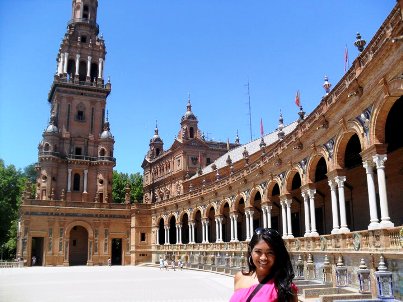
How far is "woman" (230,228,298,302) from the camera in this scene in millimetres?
3490

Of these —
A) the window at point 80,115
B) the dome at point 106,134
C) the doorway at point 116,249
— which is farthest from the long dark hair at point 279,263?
the window at point 80,115

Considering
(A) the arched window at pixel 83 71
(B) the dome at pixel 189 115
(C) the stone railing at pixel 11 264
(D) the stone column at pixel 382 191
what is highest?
(A) the arched window at pixel 83 71

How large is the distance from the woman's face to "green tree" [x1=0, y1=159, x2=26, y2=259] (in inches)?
2556

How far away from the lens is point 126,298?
65.3ft

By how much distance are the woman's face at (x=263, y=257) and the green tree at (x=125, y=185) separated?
79.3m

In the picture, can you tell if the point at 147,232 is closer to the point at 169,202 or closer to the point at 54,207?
the point at 169,202

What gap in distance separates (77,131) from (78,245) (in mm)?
18033

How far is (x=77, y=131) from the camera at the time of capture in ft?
220

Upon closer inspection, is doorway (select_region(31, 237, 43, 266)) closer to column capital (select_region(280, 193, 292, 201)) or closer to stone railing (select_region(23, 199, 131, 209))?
stone railing (select_region(23, 199, 131, 209))

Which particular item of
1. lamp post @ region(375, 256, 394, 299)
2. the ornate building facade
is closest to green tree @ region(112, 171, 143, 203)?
the ornate building facade

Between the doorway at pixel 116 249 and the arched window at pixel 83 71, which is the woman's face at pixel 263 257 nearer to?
the doorway at pixel 116 249

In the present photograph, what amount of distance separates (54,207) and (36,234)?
4.13 m

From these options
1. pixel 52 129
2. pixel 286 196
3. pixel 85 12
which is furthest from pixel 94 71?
pixel 286 196

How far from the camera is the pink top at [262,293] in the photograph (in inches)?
137
